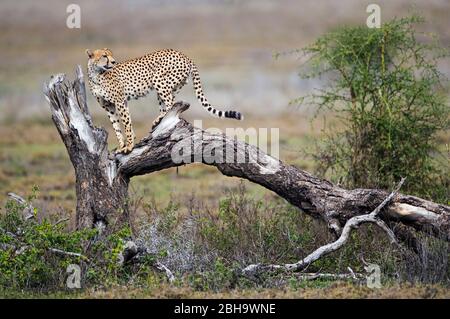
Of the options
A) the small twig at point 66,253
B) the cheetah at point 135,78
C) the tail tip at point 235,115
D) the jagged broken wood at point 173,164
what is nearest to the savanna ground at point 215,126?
the small twig at point 66,253

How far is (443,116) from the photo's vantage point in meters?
11.4

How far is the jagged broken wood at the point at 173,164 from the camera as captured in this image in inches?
358

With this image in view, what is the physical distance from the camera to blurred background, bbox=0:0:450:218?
59.4 ft

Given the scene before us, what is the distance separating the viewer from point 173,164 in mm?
9445

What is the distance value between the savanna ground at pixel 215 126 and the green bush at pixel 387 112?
811 mm

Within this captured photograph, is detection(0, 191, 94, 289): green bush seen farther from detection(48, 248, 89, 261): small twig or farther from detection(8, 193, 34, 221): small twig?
detection(8, 193, 34, 221): small twig

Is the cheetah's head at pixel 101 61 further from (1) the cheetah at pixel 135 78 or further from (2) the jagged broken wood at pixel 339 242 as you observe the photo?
(2) the jagged broken wood at pixel 339 242

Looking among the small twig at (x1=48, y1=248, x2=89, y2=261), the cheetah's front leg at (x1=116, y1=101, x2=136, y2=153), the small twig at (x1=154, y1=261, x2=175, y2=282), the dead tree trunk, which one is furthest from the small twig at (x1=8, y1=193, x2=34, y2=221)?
the small twig at (x1=154, y1=261, x2=175, y2=282)

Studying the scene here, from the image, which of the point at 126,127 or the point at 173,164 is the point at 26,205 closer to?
the point at 126,127

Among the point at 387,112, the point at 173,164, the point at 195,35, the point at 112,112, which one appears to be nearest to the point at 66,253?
the point at 173,164

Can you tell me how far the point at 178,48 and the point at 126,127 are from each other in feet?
96.7

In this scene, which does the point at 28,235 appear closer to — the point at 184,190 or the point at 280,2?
the point at 184,190
